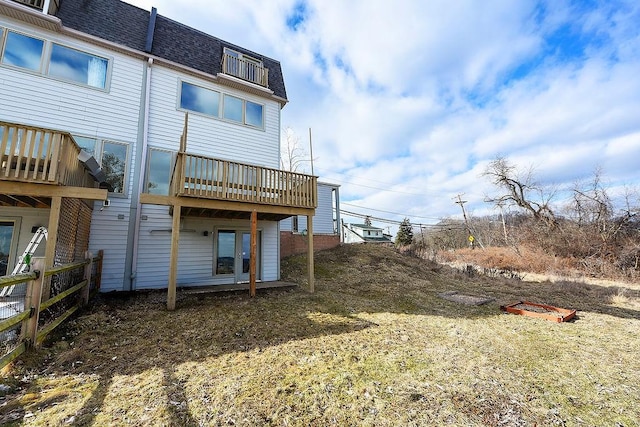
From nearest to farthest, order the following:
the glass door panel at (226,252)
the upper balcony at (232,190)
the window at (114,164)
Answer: the upper balcony at (232,190), the window at (114,164), the glass door panel at (226,252)

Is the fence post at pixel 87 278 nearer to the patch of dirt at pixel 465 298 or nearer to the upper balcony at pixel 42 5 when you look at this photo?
the upper balcony at pixel 42 5

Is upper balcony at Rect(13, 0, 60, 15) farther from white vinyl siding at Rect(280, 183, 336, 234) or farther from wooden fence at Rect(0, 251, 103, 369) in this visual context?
white vinyl siding at Rect(280, 183, 336, 234)

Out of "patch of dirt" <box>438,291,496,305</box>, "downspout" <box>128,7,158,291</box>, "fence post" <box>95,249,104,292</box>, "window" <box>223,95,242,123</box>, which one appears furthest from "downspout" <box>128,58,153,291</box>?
"patch of dirt" <box>438,291,496,305</box>

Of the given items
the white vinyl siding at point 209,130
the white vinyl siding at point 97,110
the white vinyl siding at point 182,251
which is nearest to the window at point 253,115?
the white vinyl siding at point 209,130

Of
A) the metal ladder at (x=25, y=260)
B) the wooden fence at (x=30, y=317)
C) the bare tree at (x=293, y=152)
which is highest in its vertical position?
the bare tree at (x=293, y=152)

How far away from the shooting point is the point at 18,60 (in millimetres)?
6609

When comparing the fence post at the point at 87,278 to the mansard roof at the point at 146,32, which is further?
the mansard roof at the point at 146,32

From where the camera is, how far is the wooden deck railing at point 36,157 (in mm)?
4270

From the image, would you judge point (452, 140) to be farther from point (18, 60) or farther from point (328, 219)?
point (18, 60)

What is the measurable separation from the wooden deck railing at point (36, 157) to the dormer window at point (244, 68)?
615cm

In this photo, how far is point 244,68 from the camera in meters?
9.77

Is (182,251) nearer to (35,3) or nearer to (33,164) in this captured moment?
(33,164)

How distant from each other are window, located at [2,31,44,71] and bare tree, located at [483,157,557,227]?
88.3ft

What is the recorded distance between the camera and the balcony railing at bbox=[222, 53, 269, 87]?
9.40m
